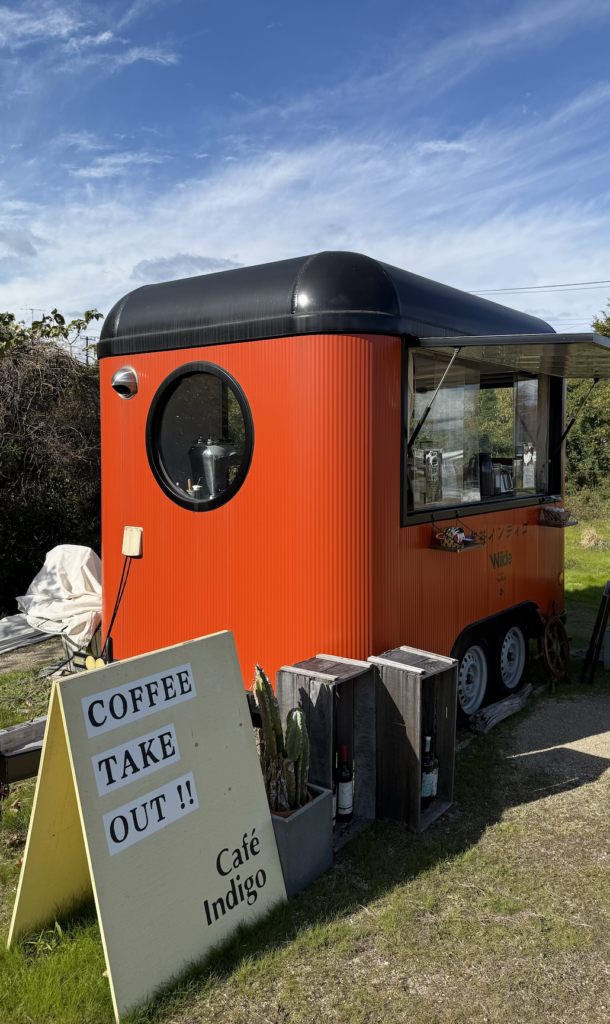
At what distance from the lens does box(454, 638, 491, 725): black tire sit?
5332mm

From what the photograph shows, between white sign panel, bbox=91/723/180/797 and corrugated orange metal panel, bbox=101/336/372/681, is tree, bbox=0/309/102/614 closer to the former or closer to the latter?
corrugated orange metal panel, bbox=101/336/372/681

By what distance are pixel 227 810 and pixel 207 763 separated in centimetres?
21

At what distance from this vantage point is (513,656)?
20.4 ft

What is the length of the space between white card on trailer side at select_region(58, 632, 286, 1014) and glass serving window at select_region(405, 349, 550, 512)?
1946mm

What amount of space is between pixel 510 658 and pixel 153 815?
161 inches

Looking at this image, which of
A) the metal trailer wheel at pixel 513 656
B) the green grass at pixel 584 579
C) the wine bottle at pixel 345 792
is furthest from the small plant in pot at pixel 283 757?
the green grass at pixel 584 579

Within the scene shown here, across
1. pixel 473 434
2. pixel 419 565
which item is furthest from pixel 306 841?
pixel 473 434

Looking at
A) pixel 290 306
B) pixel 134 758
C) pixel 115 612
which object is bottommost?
pixel 134 758

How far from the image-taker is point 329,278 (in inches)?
160

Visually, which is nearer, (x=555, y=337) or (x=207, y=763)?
(x=207, y=763)

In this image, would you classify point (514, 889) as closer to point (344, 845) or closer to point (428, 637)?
point (344, 845)

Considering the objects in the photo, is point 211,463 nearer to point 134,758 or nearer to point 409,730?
point 409,730

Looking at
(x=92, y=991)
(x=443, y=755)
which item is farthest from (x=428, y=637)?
(x=92, y=991)

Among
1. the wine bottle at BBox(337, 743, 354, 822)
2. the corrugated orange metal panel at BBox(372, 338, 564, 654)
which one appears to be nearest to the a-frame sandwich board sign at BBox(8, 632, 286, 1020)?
the wine bottle at BBox(337, 743, 354, 822)
